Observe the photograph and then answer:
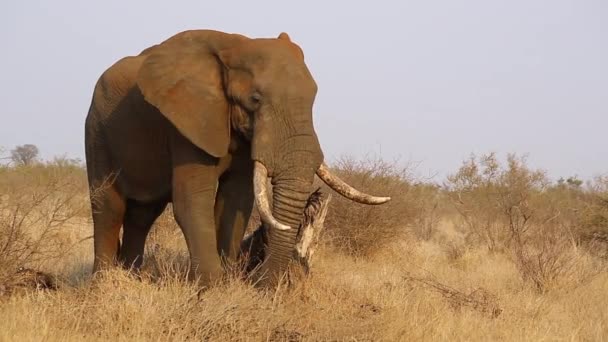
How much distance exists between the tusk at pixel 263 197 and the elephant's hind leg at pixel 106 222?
211cm

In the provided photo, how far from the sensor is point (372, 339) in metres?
5.89

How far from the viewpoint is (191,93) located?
22.5ft

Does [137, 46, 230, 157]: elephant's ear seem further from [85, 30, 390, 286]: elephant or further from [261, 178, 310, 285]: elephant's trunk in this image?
[261, 178, 310, 285]: elephant's trunk

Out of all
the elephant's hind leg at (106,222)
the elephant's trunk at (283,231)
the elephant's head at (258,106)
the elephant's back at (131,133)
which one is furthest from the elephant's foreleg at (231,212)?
the elephant's hind leg at (106,222)

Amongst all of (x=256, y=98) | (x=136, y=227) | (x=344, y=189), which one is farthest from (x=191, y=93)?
(x=136, y=227)

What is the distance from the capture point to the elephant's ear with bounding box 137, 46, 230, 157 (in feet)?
22.0

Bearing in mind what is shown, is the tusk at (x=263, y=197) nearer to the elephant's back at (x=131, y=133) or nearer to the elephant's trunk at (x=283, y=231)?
the elephant's trunk at (x=283, y=231)

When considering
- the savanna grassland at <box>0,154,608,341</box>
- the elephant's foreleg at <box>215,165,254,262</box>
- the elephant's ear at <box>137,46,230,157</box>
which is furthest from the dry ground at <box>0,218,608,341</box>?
the elephant's ear at <box>137,46,230,157</box>

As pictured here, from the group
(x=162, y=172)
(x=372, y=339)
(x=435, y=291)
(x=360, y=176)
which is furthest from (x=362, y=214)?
(x=372, y=339)

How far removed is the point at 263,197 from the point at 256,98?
82cm

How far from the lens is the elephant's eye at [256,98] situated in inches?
255

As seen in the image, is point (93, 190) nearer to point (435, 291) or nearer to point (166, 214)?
point (435, 291)

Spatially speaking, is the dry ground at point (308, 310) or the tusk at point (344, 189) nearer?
the dry ground at point (308, 310)

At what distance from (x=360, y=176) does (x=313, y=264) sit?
4.31 m
